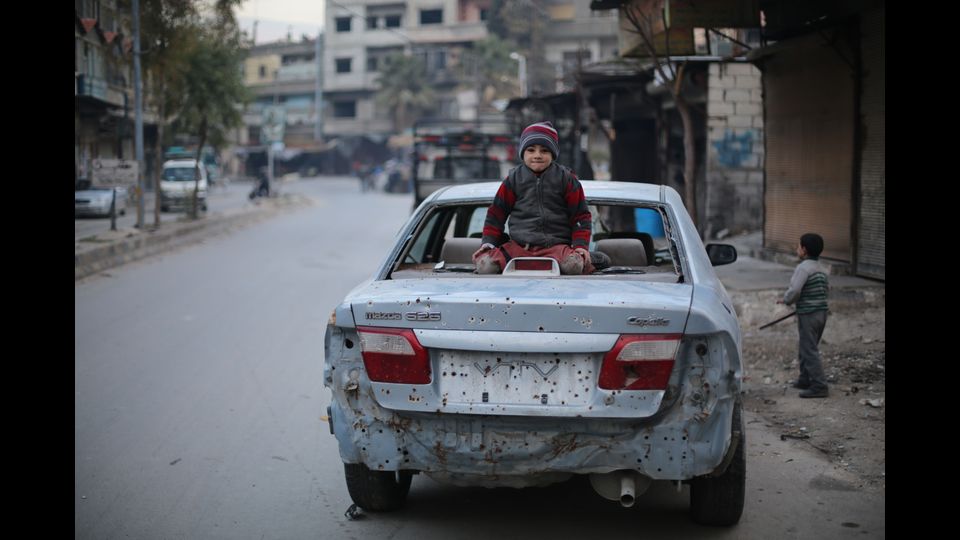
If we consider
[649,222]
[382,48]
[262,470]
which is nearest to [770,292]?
[262,470]

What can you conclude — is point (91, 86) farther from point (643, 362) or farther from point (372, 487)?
point (643, 362)

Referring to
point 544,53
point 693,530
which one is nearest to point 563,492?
point 693,530

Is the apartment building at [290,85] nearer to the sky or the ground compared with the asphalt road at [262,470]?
nearer to the sky

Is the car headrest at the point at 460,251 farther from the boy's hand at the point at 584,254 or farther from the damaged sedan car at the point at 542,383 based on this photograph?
the damaged sedan car at the point at 542,383

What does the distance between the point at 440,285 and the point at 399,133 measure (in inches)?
2627

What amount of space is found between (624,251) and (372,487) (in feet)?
6.09

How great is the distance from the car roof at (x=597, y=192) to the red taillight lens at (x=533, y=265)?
64 cm

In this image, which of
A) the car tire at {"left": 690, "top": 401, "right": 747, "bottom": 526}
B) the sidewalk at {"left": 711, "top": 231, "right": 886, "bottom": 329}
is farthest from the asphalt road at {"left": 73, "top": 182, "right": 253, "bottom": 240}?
the car tire at {"left": 690, "top": 401, "right": 747, "bottom": 526}

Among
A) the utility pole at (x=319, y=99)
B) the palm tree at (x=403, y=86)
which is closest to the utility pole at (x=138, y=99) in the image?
the palm tree at (x=403, y=86)

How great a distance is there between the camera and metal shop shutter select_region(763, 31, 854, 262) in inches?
503

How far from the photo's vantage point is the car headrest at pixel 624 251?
5.45 m

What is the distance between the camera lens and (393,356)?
411 centimetres

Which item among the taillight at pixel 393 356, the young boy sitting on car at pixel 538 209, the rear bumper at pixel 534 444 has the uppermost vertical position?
the young boy sitting on car at pixel 538 209

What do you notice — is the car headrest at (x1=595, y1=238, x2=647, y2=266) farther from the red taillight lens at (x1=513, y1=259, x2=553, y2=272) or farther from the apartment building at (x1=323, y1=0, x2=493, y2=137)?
the apartment building at (x1=323, y1=0, x2=493, y2=137)
